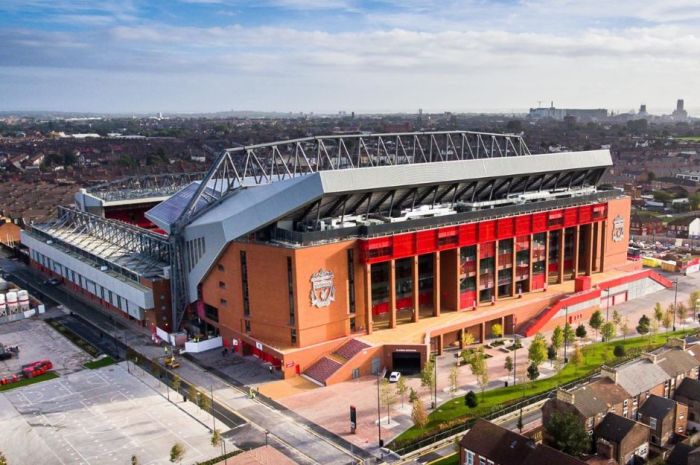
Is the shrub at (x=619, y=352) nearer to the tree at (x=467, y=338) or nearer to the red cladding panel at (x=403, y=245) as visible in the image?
the tree at (x=467, y=338)

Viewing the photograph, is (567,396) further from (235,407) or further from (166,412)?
(166,412)

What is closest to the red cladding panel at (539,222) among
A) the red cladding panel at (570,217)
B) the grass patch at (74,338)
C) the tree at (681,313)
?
the red cladding panel at (570,217)

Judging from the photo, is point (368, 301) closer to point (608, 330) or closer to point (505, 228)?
point (505, 228)

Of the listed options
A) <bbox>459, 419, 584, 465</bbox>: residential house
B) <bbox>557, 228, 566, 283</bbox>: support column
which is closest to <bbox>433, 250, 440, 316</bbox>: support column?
<bbox>557, 228, 566, 283</bbox>: support column

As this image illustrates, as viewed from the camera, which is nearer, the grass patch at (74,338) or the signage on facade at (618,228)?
the grass patch at (74,338)

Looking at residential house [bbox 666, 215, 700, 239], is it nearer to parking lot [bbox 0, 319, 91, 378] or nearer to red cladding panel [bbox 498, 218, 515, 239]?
red cladding panel [bbox 498, 218, 515, 239]

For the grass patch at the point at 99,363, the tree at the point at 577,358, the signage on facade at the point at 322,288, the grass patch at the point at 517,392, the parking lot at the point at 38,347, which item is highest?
the signage on facade at the point at 322,288

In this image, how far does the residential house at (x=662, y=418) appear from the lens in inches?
1914

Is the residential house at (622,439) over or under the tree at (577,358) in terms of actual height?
over

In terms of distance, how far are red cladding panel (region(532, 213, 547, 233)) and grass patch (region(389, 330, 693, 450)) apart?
16753mm

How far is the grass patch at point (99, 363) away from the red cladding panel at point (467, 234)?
1623 inches

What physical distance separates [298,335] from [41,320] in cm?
4190

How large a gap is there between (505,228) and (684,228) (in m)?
71.7

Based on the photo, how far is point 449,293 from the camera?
255 feet
